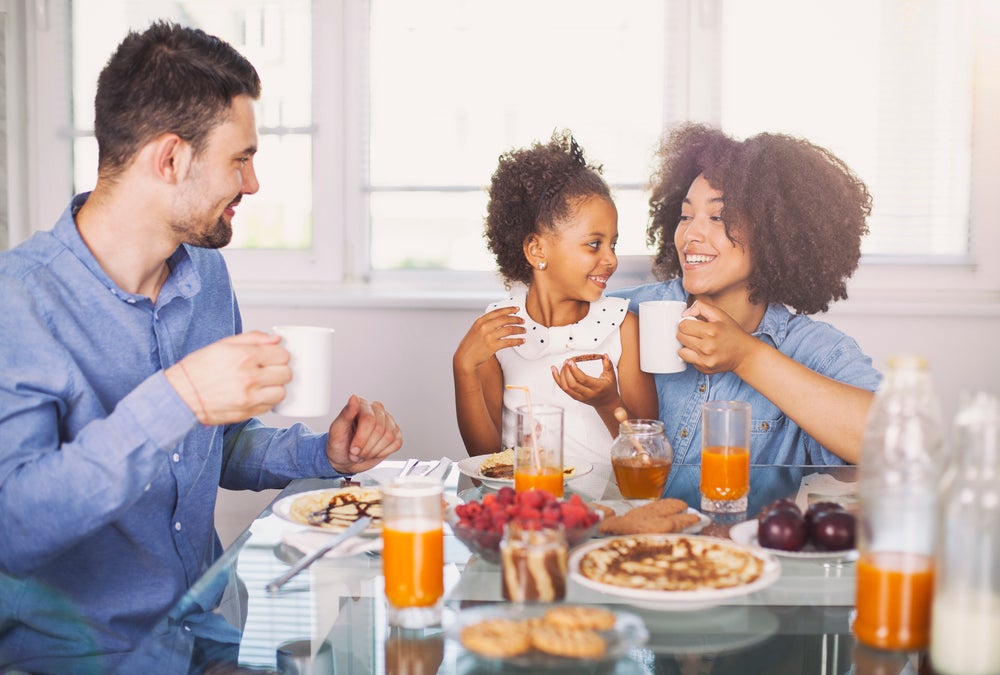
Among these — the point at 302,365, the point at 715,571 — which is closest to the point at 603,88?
the point at 302,365

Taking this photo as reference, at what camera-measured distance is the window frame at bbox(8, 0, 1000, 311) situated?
9.30ft

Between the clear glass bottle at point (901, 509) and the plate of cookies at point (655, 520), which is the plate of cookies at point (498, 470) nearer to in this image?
the plate of cookies at point (655, 520)

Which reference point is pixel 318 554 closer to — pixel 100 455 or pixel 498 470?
pixel 100 455

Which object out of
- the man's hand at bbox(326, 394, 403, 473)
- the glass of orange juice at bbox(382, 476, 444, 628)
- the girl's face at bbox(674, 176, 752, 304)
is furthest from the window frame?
the glass of orange juice at bbox(382, 476, 444, 628)

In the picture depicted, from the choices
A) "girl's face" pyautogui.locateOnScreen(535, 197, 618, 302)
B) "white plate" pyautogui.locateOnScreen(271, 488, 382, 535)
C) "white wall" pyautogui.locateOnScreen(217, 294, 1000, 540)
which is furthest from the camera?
"white wall" pyautogui.locateOnScreen(217, 294, 1000, 540)

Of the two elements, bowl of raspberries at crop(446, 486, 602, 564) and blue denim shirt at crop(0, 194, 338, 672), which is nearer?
bowl of raspberries at crop(446, 486, 602, 564)

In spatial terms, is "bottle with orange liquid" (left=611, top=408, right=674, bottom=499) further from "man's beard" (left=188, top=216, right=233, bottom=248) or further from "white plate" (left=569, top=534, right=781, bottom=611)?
"man's beard" (left=188, top=216, right=233, bottom=248)

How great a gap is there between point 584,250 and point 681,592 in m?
1.40

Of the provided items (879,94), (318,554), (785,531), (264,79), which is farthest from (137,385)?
(879,94)

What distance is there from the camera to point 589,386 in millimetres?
1975

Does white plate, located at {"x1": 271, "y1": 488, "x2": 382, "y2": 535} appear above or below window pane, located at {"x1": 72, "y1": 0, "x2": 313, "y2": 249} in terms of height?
below

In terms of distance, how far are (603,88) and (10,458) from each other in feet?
7.03

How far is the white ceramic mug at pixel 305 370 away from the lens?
1.31 meters

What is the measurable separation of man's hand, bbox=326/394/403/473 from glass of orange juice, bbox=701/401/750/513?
1.79 ft
